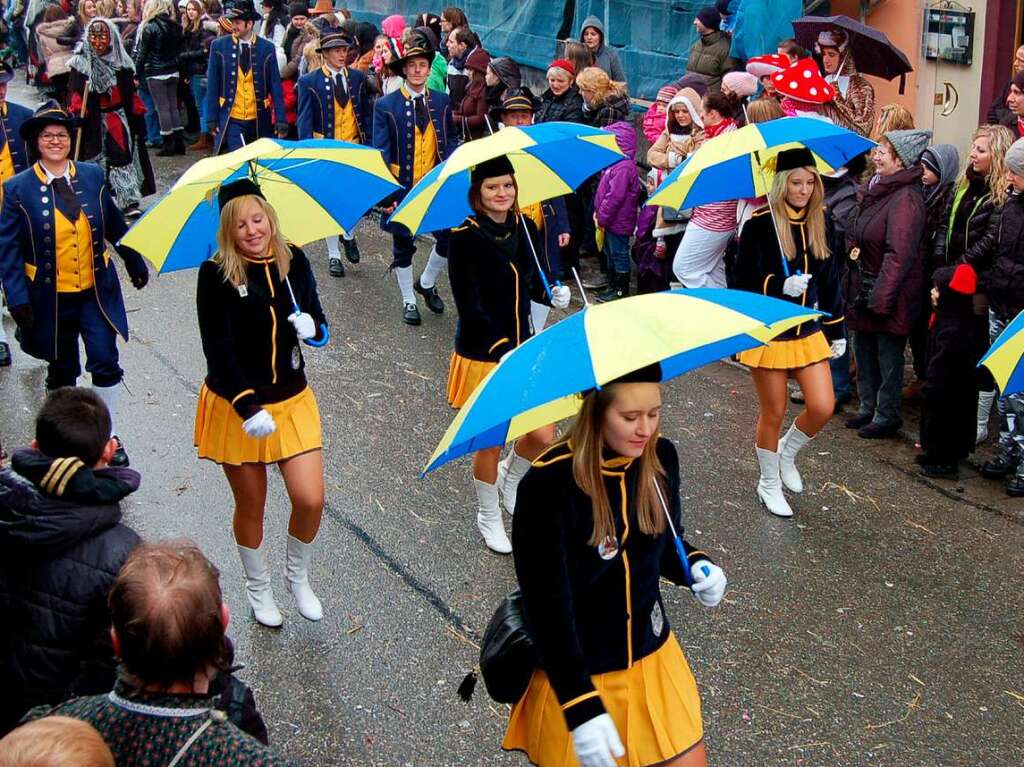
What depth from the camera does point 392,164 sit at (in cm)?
1043

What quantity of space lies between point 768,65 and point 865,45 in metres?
0.72

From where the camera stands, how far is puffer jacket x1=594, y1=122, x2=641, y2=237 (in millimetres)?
9914

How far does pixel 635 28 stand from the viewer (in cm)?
1299

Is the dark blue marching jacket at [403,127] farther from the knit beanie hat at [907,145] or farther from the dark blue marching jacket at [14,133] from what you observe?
the knit beanie hat at [907,145]

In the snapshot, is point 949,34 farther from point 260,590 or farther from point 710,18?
point 260,590

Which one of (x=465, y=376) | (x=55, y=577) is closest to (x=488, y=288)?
(x=465, y=376)

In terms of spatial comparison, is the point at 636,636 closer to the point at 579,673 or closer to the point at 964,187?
the point at 579,673

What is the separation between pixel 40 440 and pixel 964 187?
17.3 feet

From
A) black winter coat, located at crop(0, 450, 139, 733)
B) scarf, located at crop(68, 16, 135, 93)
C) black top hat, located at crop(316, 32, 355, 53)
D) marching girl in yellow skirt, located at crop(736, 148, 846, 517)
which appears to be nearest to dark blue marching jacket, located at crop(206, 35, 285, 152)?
scarf, located at crop(68, 16, 135, 93)

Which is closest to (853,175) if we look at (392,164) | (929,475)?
(929,475)

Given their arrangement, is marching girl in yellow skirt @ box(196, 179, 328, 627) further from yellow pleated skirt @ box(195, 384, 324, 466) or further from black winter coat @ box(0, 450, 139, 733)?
black winter coat @ box(0, 450, 139, 733)

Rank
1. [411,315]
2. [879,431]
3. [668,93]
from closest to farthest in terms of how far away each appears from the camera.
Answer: [879,431] < [411,315] < [668,93]

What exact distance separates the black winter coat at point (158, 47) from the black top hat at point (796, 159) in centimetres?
1132

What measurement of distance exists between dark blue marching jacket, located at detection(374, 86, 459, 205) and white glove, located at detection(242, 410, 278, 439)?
541cm
